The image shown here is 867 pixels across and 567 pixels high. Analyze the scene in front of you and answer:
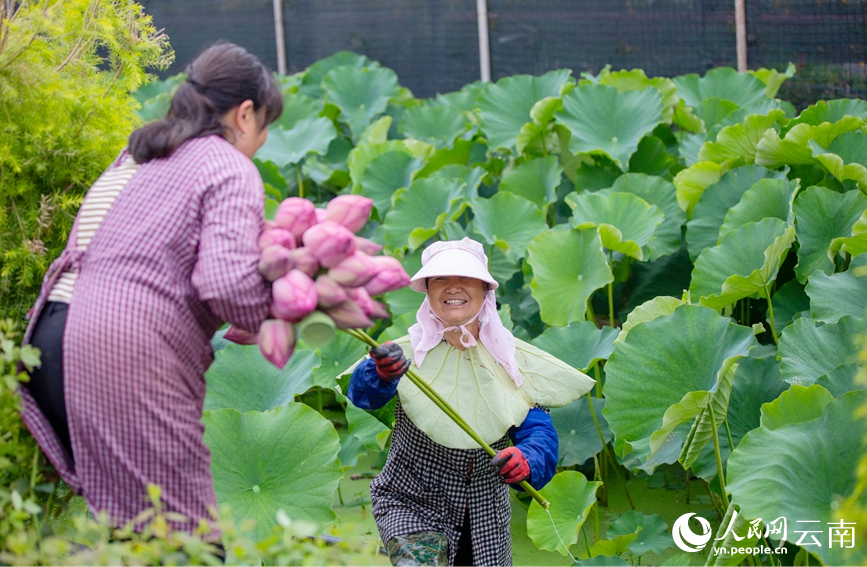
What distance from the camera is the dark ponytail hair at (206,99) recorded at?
1600 mm

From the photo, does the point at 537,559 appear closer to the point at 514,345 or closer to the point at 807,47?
the point at 514,345

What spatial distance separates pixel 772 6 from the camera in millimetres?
4867

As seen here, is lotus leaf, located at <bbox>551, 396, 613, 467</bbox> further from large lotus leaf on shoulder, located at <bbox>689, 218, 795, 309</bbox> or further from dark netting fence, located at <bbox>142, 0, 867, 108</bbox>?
dark netting fence, located at <bbox>142, 0, 867, 108</bbox>

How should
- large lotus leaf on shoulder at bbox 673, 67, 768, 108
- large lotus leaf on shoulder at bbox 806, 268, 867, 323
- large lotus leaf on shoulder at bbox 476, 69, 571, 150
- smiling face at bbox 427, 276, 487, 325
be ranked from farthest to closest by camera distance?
1. large lotus leaf on shoulder at bbox 673, 67, 768, 108
2. large lotus leaf on shoulder at bbox 476, 69, 571, 150
3. large lotus leaf on shoulder at bbox 806, 268, 867, 323
4. smiling face at bbox 427, 276, 487, 325

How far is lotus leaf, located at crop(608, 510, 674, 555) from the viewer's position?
258cm

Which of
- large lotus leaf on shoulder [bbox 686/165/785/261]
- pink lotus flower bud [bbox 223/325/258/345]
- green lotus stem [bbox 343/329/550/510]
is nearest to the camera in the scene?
pink lotus flower bud [bbox 223/325/258/345]

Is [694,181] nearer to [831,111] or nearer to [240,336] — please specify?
[831,111]

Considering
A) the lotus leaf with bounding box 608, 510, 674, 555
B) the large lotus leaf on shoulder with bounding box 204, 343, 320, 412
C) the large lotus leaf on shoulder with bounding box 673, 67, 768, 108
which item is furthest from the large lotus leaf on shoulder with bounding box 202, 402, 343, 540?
the large lotus leaf on shoulder with bounding box 673, 67, 768, 108

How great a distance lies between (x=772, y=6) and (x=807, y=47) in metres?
0.28

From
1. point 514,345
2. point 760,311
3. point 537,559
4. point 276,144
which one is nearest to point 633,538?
point 537,559

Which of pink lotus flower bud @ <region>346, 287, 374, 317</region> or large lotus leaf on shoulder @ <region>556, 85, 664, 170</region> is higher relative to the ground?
pink lotus flower bud @ <region>346, 287, 374, 317</region>

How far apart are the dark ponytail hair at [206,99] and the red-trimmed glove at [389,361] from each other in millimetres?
529

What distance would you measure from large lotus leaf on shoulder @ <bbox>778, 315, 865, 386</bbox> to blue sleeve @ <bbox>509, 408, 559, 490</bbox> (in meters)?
0.61

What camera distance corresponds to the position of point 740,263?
2883 mm
